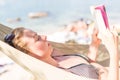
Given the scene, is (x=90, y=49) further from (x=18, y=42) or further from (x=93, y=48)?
(x=18, y=42)

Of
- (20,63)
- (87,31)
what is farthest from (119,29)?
(20,63)

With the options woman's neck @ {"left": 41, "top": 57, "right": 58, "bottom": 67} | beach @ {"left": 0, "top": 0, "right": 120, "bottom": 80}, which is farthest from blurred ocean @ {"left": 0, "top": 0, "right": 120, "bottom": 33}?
woman's neck @ {"left": 41, "top": 57, "right": 58, "bottom": 67}

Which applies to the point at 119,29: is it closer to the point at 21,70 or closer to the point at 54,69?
the point at 54,69

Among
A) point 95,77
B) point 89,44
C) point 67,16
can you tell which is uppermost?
point 67,16

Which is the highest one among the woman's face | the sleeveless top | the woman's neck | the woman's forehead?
the woman's forehead

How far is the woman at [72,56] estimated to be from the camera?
3.88 feet

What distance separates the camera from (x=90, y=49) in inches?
51.4

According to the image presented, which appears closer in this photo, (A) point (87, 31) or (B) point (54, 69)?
(B) point (54, 69)

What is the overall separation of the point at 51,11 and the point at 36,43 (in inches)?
6.1

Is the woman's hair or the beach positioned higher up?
the beach

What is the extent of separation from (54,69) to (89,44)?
0.20 m

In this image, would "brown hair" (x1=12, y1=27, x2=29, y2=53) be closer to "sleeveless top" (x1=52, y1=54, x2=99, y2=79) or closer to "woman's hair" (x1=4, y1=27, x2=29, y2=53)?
"woman's hair" (x1=4, y1=27, x2=29, y2=53)

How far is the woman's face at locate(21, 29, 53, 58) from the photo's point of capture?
1.22 metres

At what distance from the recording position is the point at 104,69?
1256 millimetres
